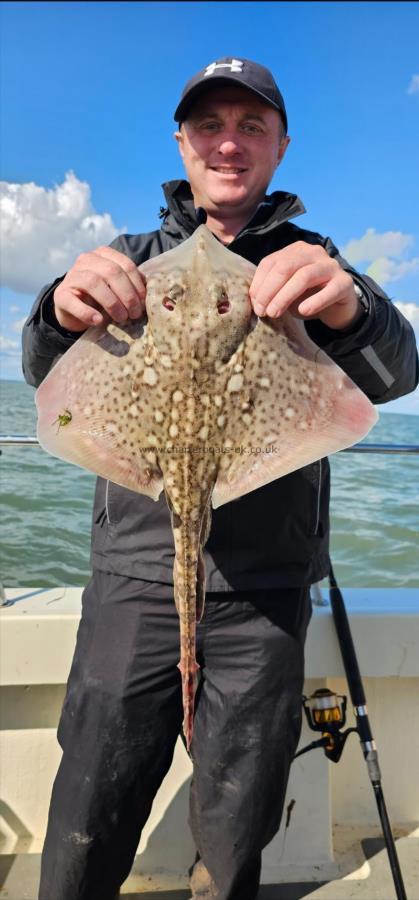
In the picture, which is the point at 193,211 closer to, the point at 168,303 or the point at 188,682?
the point at 168,303

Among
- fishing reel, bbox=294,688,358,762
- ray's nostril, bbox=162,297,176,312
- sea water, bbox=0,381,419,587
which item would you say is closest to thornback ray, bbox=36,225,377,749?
ray's nostril, bbox=162,297,176,312

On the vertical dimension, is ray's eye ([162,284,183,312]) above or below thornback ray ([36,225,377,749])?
above

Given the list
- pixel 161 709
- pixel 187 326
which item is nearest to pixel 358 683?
pixel 161 709

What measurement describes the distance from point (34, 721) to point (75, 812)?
102 centimetres

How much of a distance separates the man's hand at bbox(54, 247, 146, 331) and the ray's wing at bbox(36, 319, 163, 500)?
0.06 meters

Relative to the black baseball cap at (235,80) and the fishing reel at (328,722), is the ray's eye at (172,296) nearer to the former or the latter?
the black baseball cap at (235,80)

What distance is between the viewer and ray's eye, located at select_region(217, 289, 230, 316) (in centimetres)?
157

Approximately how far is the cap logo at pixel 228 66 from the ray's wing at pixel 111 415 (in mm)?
1101

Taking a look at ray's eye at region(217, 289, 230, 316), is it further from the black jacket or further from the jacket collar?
the jacket collar

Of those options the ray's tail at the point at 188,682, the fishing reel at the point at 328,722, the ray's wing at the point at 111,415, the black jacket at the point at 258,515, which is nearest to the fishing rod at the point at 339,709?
the fishing reel at the point at 328,722

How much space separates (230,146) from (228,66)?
273 mm

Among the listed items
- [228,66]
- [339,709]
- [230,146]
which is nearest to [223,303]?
[230,146]

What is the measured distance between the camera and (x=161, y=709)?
2.04 meters

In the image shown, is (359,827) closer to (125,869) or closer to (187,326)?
(125,869)
